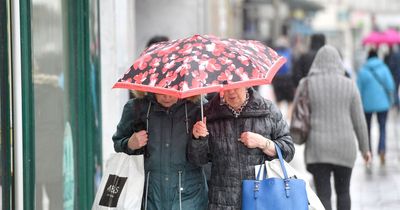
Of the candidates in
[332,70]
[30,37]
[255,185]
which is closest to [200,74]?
[255,185]

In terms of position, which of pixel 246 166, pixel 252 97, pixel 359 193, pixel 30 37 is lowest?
pixel 359 193

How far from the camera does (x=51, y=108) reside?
297 inches

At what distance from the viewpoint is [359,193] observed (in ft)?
40.4

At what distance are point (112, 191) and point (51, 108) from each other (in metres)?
1.81

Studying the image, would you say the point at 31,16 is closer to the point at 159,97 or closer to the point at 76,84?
the point at 159,97

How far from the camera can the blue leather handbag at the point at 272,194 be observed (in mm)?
5727

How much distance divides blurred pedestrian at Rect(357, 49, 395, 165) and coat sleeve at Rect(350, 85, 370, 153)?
5.98 m

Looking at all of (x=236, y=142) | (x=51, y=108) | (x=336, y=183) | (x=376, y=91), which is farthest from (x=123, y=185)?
(x=376, y=91)

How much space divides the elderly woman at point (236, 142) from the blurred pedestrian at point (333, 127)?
246cm

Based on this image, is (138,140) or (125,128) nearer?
(138,140)

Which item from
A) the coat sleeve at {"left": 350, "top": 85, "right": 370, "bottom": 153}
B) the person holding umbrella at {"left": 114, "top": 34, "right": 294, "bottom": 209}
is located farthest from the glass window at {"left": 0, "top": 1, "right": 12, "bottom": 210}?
the coat sleeve at {"left": 350, "top": 85, "right": 370, "bottom": 153}

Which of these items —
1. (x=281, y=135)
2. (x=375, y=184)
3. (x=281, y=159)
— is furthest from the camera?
(x=375, y=184)

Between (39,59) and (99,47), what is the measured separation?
2775 millimetres

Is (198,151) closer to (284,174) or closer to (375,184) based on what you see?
(284,174)
